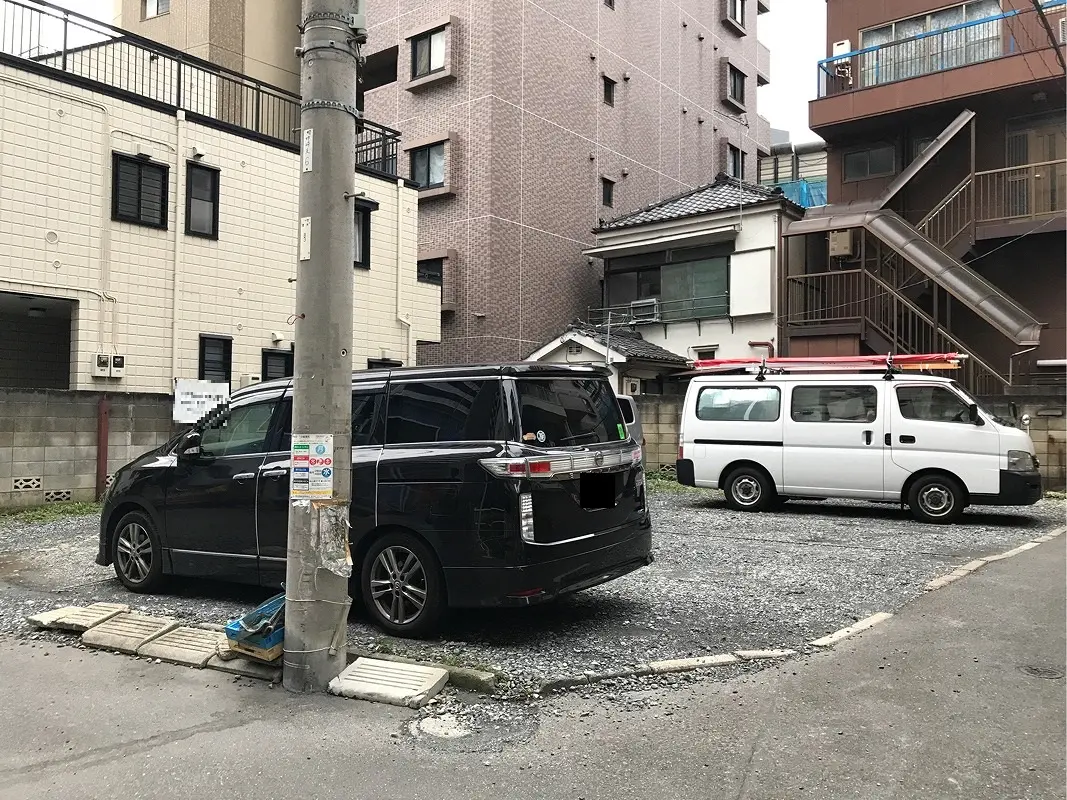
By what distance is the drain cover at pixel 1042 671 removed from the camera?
471cm

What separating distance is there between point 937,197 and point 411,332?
12561 millimetres

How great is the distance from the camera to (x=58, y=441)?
11.6 meters

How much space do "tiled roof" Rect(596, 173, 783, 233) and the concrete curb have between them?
477 inches

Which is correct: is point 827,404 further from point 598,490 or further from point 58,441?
point 58,441

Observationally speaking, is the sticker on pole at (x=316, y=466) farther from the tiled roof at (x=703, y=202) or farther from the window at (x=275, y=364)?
the tiled roof at (x=703, y=202)

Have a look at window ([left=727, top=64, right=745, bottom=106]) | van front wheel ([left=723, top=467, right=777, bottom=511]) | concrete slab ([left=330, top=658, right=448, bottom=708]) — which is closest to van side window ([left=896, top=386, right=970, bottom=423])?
van front wheel ([left=723, top=467, right=777, bottom=511])

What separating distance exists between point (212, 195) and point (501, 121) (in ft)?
28.6

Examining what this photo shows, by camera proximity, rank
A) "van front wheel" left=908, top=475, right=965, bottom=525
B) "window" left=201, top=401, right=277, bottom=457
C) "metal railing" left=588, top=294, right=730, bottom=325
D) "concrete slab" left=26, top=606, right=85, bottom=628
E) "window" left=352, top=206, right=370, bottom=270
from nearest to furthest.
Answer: "concrete slab" left=26, top=606, right=85, bottom=628 < "window" left=201, top=401, right=277, bottom=457 < "van front wheel" left=908, top=475, right=965, bottom=525 < "window" left=352, top=206, right=370, bottom=270 < "metal railing" left=588, top=294, right=730, bottom=325

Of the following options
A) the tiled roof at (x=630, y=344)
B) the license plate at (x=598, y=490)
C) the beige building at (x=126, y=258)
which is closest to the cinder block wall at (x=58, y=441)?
the beige building at (x=126, y=258)

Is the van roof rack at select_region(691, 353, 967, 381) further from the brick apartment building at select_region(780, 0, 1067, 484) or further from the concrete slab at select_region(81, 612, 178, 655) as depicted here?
the concrete slab at select_region(81, 612, 178, 655)

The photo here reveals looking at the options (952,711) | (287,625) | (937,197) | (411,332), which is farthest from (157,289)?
(937,197)

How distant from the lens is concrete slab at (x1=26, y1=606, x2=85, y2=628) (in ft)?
18.6

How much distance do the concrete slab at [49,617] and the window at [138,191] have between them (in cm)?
925

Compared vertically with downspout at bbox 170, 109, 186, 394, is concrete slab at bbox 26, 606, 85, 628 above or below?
below
